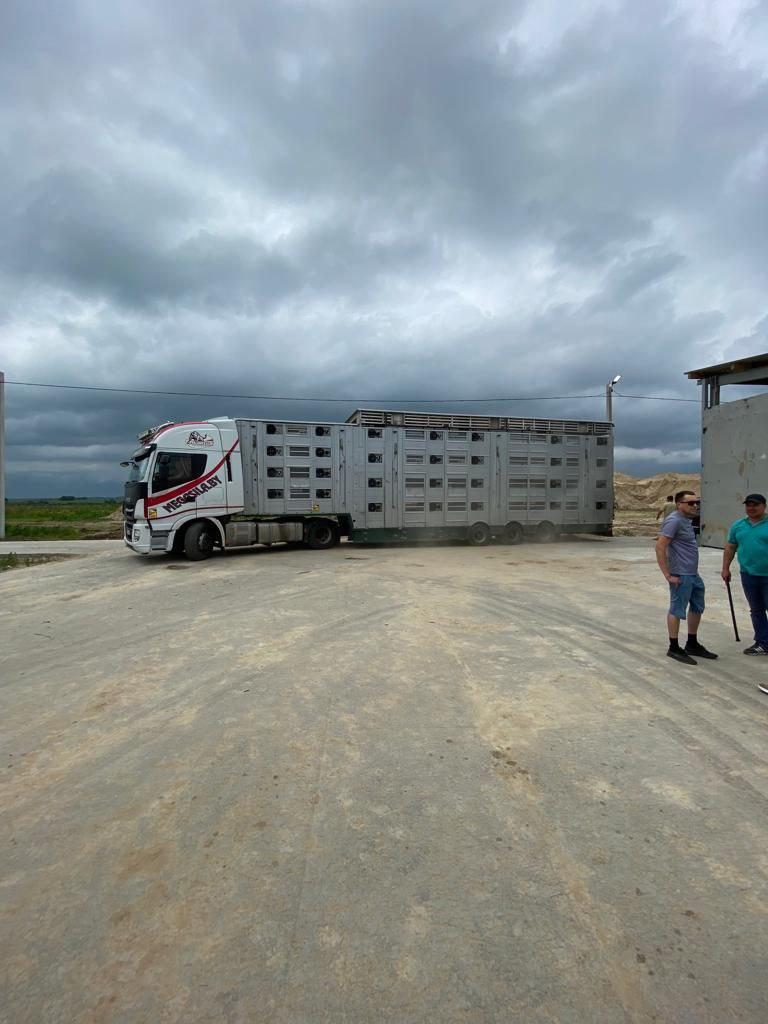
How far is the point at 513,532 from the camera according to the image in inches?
651

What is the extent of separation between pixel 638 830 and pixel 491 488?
13731mm

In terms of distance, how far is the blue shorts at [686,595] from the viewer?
16.9ft

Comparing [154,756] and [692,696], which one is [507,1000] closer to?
[154,756]

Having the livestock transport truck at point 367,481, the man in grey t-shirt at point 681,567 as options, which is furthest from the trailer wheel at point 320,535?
the man in grey t-shirt at point 681,567

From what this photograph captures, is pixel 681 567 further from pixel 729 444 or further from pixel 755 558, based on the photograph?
pixel 729 444

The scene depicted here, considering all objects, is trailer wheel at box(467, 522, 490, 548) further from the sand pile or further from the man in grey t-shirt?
the sand pile

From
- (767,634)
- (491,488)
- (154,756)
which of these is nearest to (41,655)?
(154,756)

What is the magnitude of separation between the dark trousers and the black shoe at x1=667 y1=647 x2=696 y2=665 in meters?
0.78

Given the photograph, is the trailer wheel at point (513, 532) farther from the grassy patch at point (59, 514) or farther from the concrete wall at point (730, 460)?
the grassy patch at point (59, 514)

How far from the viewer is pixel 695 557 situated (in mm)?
5145

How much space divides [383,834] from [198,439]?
1175cm

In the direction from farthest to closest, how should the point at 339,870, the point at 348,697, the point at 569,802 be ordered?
the point at 348,697 → the point at 569,802 → the point at 339,870

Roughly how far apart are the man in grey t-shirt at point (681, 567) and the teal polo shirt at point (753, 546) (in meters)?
0.45

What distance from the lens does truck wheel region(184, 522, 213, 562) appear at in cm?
1279
